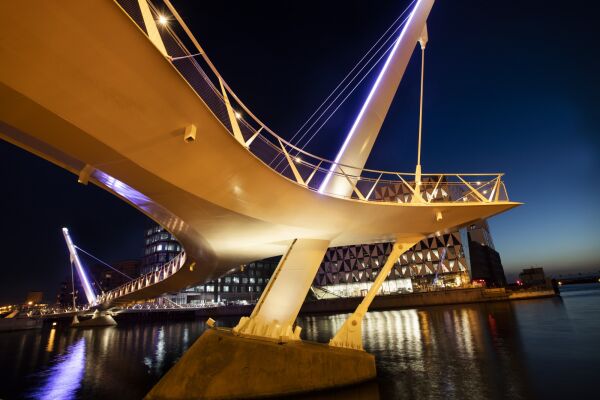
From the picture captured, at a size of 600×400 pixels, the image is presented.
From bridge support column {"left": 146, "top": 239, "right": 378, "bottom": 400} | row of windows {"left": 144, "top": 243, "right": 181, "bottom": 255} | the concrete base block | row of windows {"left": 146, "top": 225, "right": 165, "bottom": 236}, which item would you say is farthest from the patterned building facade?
the concrete base block

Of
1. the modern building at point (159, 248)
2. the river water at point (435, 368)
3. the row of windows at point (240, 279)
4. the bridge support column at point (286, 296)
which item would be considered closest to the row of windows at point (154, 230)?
the modern building at point (159, 248)

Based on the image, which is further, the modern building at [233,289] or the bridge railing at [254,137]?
the modern building at [233,289]

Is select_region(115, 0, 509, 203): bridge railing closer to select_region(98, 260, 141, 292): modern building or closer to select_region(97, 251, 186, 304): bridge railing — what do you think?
select_region(97, 251, 186, 304): bridge railing

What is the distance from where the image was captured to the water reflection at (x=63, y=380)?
11969 millimetres

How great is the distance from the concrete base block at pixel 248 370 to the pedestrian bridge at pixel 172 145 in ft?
4.01

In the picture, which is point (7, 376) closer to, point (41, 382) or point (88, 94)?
point (41, 382)

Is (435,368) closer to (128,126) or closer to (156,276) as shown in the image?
(128,126)

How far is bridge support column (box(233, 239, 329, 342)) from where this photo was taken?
1117 cm

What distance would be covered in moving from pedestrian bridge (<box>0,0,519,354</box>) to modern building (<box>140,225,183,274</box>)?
88.8 m

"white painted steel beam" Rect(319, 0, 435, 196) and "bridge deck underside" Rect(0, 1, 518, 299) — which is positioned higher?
"white painted steel beam" Rect(319, 0, 435, 196)

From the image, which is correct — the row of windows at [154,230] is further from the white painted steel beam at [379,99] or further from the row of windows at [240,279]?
the white painted steel beam at [379,99]

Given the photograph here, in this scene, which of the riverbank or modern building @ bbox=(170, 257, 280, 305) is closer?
the riverbank

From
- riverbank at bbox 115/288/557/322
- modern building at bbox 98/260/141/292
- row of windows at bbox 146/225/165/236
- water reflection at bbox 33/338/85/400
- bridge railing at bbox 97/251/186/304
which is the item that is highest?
row of windows at bbox 146/225/165/236

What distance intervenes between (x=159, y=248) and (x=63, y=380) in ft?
285
